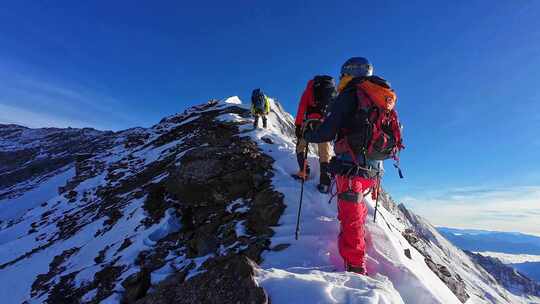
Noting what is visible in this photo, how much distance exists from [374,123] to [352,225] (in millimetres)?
1908

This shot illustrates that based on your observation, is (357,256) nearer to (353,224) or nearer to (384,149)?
(353,224)

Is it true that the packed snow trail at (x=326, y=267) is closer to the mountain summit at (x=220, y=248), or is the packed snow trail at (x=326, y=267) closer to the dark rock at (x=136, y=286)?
the mountain summit at (x=220, y=248)

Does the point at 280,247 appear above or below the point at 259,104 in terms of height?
below

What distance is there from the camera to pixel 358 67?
20.7ft

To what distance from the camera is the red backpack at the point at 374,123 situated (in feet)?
18.5

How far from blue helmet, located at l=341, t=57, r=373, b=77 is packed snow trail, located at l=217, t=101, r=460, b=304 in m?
3.49

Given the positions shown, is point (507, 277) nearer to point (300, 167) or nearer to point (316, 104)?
point (300, 167)

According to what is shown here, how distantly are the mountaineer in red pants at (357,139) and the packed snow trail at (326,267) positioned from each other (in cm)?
66

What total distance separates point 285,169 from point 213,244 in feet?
13.1

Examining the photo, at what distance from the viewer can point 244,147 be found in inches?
508

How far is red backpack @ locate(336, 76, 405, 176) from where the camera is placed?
18.5 ft

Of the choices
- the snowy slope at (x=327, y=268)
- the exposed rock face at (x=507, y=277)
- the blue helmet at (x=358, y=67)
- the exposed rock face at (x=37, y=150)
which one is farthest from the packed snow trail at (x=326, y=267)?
the exposed rock face at (x=507, y=277)

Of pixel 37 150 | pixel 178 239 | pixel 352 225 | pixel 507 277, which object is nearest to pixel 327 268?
pixel 352 225

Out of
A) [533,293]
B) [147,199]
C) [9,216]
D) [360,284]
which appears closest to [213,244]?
[360,284]
